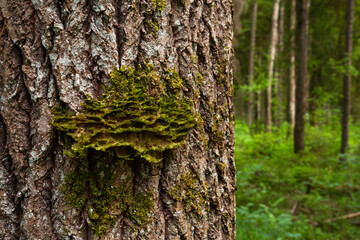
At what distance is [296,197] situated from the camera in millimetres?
5406

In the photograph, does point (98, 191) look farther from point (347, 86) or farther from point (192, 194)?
point (347, 86)

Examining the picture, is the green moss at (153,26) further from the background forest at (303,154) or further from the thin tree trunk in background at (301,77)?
the thin tree trunk in background at (301,77)

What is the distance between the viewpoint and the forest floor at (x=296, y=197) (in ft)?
11.3

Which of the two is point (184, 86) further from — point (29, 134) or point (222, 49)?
point (29, 134)

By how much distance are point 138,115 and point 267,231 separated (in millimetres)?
3194

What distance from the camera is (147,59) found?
1.04 meters

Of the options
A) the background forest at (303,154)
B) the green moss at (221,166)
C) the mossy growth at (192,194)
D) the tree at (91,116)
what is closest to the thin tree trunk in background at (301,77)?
the background forest at (303,154)

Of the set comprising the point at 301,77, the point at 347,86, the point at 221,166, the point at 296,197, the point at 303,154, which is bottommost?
the point at 296,197

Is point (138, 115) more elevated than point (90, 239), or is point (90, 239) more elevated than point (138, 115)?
point (138, 115)

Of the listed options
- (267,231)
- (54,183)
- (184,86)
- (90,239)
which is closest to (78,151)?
(54,183)

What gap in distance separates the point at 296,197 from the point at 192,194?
16.9 feet

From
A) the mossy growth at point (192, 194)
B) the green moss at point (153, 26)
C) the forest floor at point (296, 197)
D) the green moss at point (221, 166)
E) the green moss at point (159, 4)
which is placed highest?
the green moss at point (159, 4)

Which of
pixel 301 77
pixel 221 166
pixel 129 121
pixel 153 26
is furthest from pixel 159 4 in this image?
pixel 301 77

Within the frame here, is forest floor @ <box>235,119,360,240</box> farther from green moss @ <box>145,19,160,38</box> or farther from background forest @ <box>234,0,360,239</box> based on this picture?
green moss @ <box>145,19,160,38</box>
